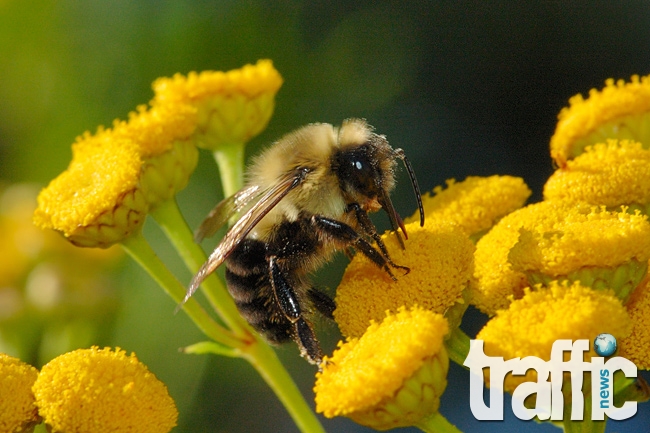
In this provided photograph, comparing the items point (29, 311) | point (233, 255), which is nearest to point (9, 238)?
point (29, 311)

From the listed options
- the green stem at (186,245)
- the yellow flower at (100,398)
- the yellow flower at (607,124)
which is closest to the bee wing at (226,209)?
the green stem at (186,245)

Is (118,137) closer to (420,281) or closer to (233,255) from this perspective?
(233,255)

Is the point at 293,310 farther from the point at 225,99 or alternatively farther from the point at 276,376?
the point at 225,99

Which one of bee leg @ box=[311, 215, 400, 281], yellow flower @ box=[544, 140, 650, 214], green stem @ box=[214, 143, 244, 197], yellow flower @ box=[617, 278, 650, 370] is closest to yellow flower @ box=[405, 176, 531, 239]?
yellow flower @ box=[544, 140, 650, 214]

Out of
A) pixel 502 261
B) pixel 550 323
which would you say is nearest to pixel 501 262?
pixel 502 261

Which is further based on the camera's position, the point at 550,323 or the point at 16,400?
the point at 16,400

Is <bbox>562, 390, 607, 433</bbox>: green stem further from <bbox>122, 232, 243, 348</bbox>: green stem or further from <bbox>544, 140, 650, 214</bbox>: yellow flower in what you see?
<bbox>122, 232, 243, 348</bbox>: green stem
